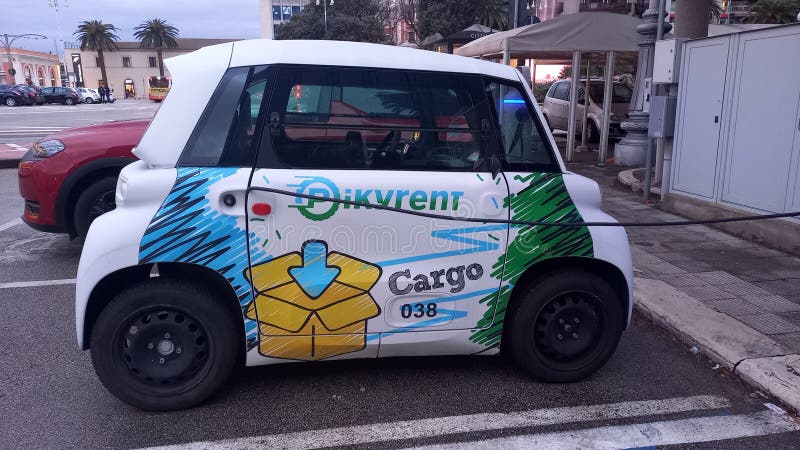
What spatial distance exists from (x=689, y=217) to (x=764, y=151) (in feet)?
4.67

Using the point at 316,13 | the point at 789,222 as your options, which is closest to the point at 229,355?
the point at 789,222

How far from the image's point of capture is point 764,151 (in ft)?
21.6

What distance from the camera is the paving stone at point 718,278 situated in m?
5.52

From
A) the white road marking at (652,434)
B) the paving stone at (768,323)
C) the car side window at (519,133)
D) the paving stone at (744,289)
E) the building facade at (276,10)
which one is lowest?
the white road marking at (652,434)

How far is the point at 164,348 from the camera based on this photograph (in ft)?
10.7

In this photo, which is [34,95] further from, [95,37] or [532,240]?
[532,240]

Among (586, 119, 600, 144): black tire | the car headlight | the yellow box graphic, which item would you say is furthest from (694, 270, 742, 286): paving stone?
(586, 119, 600, 144): black tire

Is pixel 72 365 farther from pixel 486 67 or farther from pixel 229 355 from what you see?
pixel 486 67

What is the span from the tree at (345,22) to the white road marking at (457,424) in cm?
4302

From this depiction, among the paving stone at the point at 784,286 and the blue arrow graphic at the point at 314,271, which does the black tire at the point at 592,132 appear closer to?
the paving stone at the point at 784,286

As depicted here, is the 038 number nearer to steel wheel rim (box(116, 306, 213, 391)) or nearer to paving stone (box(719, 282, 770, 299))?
steel wheel rim (box(116, 306, 213, 391))

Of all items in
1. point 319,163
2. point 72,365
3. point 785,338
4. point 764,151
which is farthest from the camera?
point 764,151

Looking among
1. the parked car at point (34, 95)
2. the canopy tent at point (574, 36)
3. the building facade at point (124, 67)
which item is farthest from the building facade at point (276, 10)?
the canopy tent at point (574, 36)

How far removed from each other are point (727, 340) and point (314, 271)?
297 centimetres
